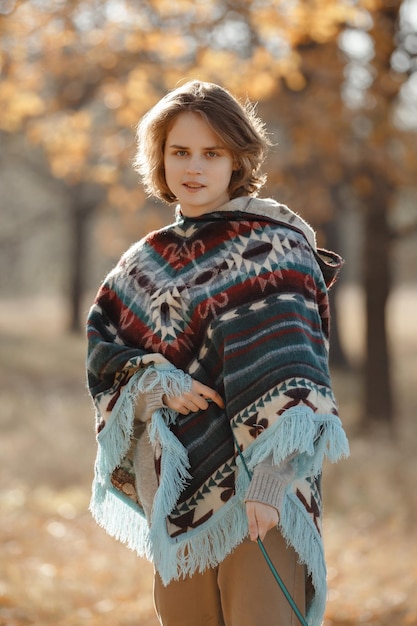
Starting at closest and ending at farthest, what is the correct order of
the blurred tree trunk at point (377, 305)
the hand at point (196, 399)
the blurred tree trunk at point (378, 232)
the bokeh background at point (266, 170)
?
the hand at point (196, 399)
the bokeh background at point (266, 170)
the blurred tree trunk at point (378, 232)
the blurred tree trunk at point (377, 305)

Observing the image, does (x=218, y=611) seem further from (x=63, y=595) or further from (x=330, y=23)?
(x=330, y=23)

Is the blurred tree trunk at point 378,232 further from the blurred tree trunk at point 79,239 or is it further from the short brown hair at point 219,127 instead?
the blurred tree trunk at point 79,239

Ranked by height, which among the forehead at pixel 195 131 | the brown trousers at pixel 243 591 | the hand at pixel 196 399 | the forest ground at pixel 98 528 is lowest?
the forest ground at pixel 98 528

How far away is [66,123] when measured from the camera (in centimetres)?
914

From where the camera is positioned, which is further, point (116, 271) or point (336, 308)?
point (336, 308)

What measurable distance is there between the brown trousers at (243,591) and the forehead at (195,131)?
1.14 m

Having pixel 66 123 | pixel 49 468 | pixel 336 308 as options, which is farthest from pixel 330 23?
pixel 336 308

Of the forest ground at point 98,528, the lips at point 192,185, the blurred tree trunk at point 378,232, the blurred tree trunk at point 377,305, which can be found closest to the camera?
the lips at point 192,185

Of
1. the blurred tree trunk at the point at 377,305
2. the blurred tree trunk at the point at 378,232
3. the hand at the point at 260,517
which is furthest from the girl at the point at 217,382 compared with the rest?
the blurred tree trunk at the point at 377,305

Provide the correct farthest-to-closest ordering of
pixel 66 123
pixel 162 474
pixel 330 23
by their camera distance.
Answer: pixel 66 123 < pixel 330 23 < pixel 162 474

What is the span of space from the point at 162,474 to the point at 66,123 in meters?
7.05

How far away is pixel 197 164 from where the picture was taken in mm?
2693

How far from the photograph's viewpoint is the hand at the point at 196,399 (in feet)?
8.59

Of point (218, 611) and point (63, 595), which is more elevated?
point (218, 611)
